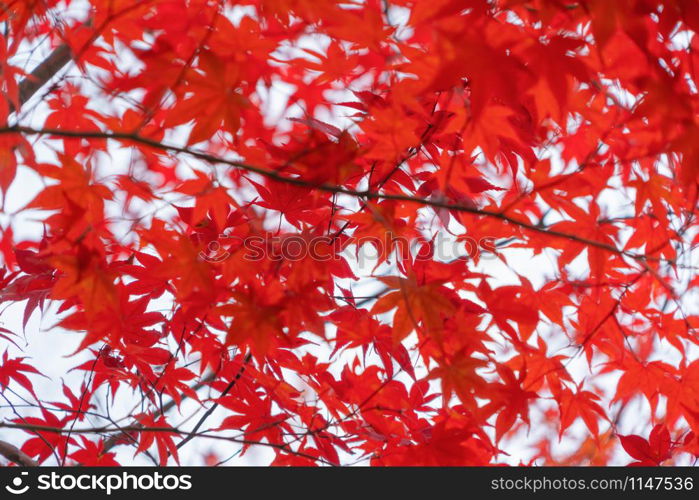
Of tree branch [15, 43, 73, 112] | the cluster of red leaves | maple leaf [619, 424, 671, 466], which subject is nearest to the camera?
the cluster of red leaves

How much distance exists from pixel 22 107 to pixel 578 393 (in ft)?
4.85

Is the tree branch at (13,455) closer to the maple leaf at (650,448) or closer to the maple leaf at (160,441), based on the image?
the maple leaf at (160,441)

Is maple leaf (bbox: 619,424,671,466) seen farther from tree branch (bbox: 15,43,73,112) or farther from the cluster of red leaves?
tree branch (bbox: 15,43,73,112)

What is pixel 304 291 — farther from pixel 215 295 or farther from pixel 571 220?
pixel 571 220

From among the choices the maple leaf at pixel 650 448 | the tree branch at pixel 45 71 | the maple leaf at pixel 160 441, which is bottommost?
the maple leaf at pixel 650 448

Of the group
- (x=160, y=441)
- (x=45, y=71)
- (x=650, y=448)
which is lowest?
(x=650, y=448)

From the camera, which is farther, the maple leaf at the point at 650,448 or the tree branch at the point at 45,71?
the tree branch at the point at 45,71

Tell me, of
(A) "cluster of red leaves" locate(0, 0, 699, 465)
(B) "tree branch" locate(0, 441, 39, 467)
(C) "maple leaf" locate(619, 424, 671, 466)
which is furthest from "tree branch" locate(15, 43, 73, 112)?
(C) "maple leaf" locate(619, 424, 671, 466)

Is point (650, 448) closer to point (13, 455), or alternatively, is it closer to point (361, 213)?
point (361, 213)

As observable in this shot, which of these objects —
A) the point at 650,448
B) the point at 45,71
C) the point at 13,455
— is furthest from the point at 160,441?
the point at 650,448

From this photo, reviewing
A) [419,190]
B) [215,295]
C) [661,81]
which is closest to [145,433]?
[215,295]

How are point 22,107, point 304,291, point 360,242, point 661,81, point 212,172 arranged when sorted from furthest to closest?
point 22,107
point 360,242
point 212,172
point 304,291
point 661,81

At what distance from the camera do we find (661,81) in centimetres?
84

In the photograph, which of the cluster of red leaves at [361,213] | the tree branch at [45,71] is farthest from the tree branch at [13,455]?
the tree branch at [45,71]
